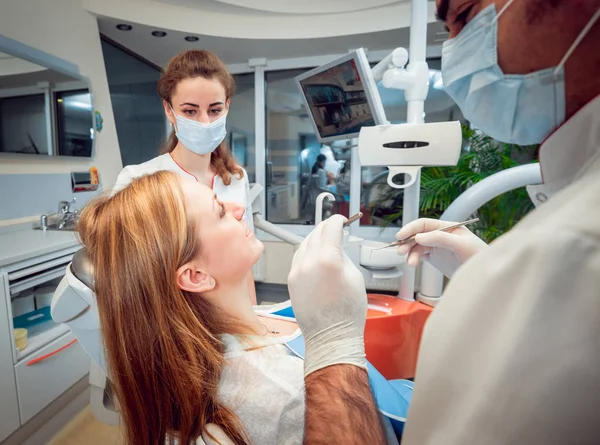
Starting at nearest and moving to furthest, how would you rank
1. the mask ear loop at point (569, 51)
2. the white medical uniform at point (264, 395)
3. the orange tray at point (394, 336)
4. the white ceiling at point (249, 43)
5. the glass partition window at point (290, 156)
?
the mask ear loop at point (569, 51), the white medical uniform at point (264, 395), the orange tray at point (394, 336), the white ceiling at point (249, 43), the glass partition window at point (290, 156)

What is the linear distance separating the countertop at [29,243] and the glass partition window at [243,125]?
6.36ft

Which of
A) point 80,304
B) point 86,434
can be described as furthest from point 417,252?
point 86,434

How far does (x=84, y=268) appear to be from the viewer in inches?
33.7

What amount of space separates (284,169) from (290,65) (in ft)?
3.42

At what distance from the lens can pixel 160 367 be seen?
0.76 m

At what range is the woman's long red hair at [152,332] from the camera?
0.74 meters

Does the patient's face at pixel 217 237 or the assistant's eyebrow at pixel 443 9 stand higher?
the assistant's eyebrow at pixel 443 9

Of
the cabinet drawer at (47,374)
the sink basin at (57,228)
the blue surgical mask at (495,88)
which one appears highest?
the blue surgical mask at (495,88)

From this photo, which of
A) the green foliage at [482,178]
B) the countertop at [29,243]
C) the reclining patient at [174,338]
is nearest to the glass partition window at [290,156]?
the green foliage at [482,178]

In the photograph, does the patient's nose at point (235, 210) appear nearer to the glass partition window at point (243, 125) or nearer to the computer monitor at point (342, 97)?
the computer monitor at point (342, 97)

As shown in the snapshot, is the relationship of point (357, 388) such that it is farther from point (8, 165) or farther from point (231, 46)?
point (231, 46)

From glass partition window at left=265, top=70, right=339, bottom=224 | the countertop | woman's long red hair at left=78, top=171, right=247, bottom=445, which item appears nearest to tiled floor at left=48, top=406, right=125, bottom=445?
the countertop

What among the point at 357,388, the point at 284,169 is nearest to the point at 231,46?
the point at 284,169

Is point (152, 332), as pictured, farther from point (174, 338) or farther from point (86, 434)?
point (86, 434)
